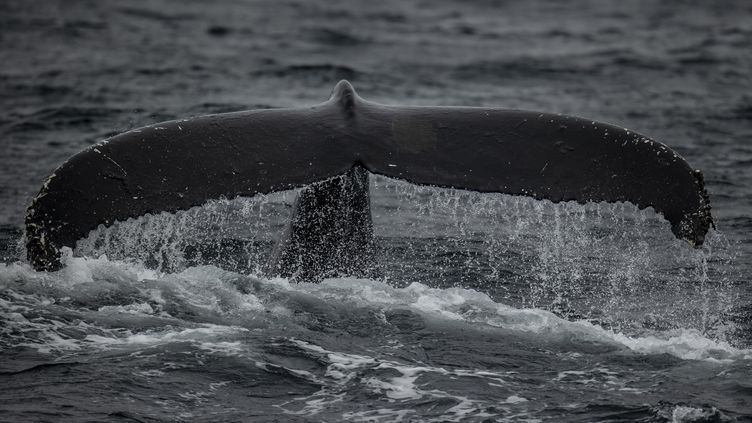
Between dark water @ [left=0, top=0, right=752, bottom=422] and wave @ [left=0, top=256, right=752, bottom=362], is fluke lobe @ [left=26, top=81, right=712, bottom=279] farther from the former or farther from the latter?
wave @ [left=0, top=256, right=752, bottom=362]

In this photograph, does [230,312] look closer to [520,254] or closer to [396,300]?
[396,300]

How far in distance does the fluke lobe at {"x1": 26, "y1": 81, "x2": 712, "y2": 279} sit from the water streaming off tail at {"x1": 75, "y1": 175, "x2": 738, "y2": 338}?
99 centimetres

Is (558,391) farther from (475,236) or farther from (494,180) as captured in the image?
(475,236)

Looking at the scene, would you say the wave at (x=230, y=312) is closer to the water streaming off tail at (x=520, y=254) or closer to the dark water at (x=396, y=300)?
the dark water at (x=396, y=300)

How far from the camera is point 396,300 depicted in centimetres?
765

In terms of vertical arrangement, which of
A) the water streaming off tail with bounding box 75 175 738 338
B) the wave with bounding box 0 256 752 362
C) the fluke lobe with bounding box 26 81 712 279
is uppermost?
the fluke lobe with bounding box 26 81 712 279

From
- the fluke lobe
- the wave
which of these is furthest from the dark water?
the fluke lobe

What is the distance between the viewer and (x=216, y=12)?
85.9 ft

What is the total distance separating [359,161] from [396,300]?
1416 mm

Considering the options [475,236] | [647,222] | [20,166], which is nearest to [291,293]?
[475,236]

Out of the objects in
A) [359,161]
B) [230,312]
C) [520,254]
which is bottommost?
[230,312]

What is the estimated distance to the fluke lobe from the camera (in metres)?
6.07

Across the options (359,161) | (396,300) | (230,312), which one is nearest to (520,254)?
(396,300)

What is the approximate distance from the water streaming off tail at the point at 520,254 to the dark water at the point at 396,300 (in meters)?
0.03
